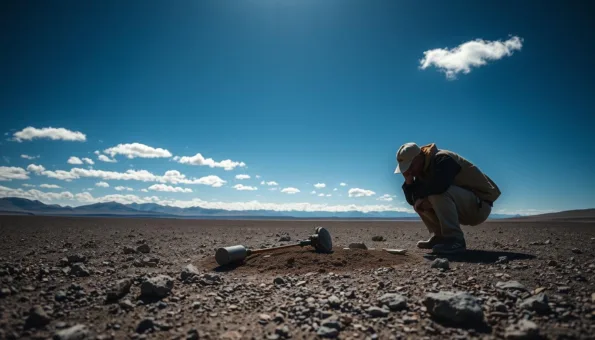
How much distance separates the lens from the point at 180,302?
12.2 ft

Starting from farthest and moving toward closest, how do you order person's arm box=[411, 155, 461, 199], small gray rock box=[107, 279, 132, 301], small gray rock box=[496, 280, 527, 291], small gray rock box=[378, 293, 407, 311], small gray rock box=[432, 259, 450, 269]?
1. person's arm box=[411, 155, 461, 199]
2. small gray rock box=[432, 259, 450, 269]
3. small gray rock box=[107, 279, 132, 301]
4. small gray rock box=[496, 280, 527, 291]
5. small gray rock box=[378, 293, 407, 311]

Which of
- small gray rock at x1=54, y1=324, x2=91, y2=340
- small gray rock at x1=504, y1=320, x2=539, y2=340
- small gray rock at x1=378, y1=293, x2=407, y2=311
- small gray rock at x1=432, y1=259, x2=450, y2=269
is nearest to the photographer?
small gray rock at x1=504, y1=320, x2=539, y2=340

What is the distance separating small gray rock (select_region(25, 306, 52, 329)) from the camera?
297 cm

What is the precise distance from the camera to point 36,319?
2.99 m

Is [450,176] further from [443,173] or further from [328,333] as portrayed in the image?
[328,333]

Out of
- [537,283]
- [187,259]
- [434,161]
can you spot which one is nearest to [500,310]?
[537,283]

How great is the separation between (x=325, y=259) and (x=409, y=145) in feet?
9.41

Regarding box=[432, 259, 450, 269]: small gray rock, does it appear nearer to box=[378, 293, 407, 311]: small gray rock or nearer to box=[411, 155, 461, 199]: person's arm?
box=[411, 155, 461, 199]: person's arm

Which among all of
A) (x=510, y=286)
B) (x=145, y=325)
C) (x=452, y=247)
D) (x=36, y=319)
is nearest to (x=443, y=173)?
(x=452, y=247)

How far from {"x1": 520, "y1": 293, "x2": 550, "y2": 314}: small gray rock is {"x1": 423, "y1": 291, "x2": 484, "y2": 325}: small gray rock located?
583 millimetres

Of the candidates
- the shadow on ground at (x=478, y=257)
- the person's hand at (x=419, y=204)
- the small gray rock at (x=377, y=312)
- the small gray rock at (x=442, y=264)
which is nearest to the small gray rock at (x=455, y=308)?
the small gray rock at (x=377, y=312)

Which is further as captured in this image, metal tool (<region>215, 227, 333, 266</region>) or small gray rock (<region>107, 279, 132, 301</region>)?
metal tool (<region>215, 227, 333, 266</region>)

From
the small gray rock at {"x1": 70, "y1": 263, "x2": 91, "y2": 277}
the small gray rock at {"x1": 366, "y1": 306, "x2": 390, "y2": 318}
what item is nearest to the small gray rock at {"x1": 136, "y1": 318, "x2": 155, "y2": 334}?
the small gray rock at {"x1": 366, "y1": 306, "x2": 390, "y2": 318}

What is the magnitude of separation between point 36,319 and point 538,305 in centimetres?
503
